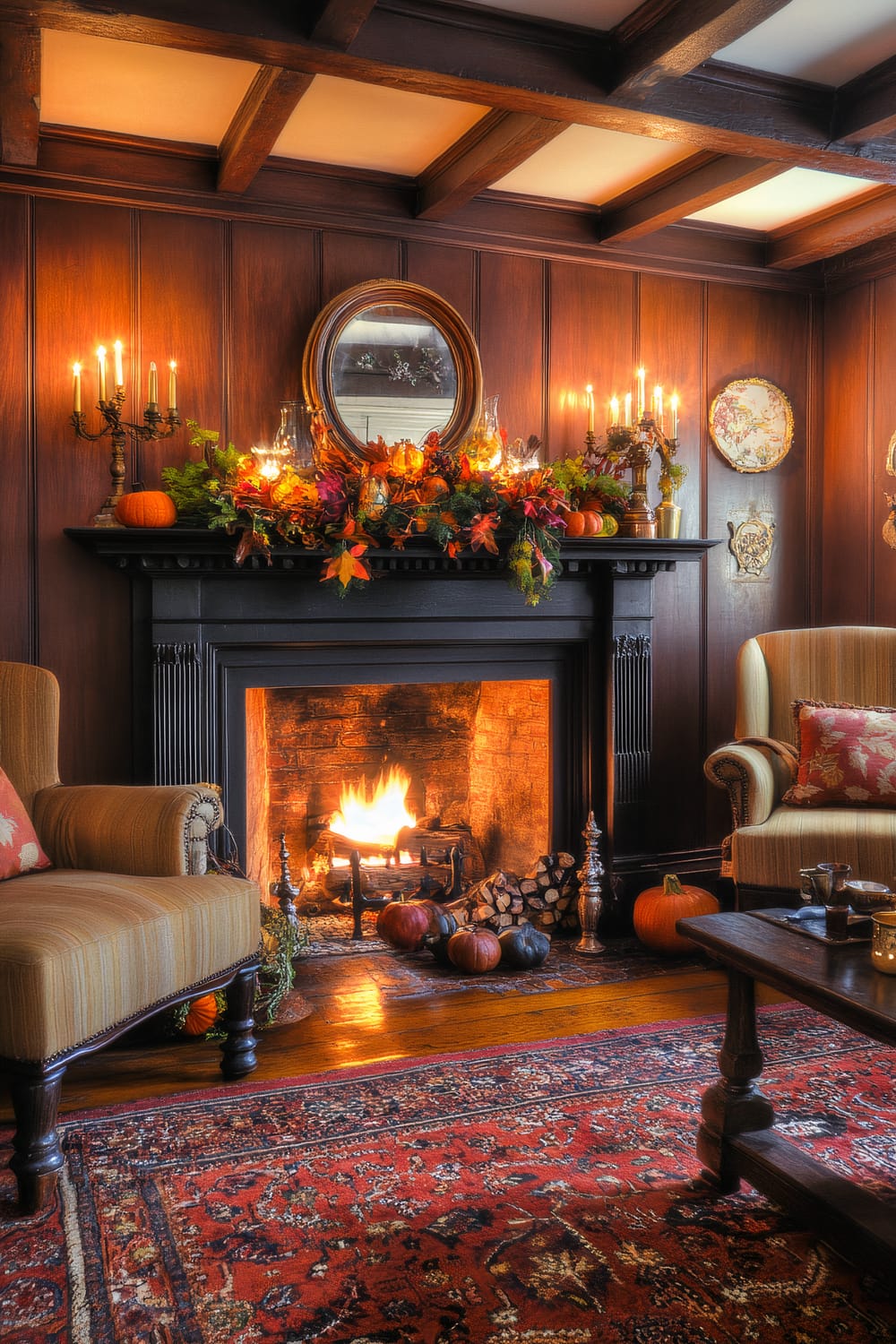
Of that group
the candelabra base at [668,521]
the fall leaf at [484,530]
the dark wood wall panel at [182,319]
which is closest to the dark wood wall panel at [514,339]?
the candelabra base at [668,521]

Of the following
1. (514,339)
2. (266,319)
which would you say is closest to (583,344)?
(514,339)

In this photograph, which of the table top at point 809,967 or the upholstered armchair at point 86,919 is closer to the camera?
the table top at point 809,967

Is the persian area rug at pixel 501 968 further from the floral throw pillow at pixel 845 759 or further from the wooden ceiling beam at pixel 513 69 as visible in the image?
the wooden ceiling beam at pixel 513 69

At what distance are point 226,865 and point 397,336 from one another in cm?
194

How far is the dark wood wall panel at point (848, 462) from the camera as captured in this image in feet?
14.1

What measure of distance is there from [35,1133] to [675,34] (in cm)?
281

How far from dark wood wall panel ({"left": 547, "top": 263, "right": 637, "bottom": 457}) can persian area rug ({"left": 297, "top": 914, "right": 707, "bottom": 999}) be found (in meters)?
1.89

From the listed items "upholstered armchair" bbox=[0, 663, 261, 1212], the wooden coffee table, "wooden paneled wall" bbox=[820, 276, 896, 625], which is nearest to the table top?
the wooden coffee table

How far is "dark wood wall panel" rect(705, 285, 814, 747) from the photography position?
433 cm

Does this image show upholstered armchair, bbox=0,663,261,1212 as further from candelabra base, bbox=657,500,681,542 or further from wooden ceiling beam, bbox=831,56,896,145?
wooden ceiling beam, bbox=831,56,896,145

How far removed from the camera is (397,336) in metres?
3.71

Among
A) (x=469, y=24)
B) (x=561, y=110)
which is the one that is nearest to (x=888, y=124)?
(x=561, y=110)

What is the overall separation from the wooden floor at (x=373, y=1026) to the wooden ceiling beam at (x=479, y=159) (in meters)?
2.60

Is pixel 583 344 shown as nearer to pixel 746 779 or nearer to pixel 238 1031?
pixel 746 779
